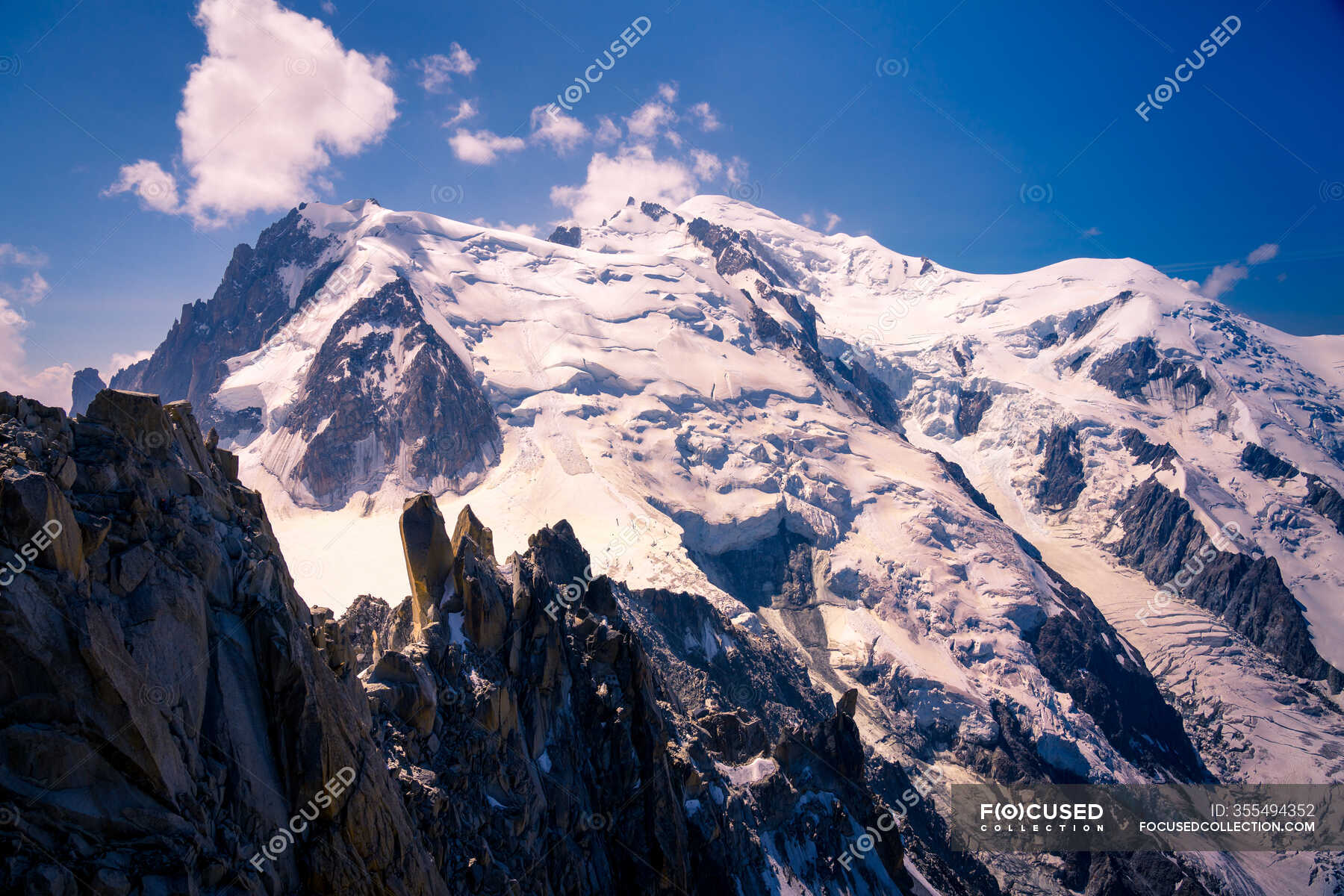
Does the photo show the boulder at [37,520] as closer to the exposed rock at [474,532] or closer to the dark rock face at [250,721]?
the dark rock face at [250,721]

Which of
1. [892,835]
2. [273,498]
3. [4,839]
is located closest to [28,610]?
[4,839]

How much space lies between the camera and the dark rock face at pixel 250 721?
14.5m

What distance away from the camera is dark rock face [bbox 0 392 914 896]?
47.4ft

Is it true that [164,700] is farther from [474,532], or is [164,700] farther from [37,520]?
[474,532]

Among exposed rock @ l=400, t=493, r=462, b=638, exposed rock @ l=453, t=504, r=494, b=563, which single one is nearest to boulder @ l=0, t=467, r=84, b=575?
exposed rock @ l=400, t=493, r=462, b=638

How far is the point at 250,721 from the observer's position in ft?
64.7

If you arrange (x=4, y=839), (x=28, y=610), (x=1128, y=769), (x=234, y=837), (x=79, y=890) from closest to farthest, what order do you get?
(x=4, y=839)
(x=79, y=890)
(x=28, y=610)
(x=234, y=837)
(x=1128, y=769)

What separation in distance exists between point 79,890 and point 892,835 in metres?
75.0

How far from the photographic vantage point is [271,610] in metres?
21.4

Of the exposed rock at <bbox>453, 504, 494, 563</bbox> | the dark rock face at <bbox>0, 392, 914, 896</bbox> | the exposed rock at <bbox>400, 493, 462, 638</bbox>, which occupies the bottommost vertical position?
the dark rock face at <bbox>0, 392, 914, 896</bbox>

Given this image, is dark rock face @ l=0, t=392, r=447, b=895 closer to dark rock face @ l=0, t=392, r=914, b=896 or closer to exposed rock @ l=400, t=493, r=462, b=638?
dark rock face @ l=0, t=392, r=914, b=896

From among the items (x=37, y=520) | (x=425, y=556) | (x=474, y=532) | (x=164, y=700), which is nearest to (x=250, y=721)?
(x=164, y=700)

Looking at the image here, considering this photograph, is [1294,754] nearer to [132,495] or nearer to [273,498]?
[132,495]

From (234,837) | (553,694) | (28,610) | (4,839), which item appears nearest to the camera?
(4,839)
